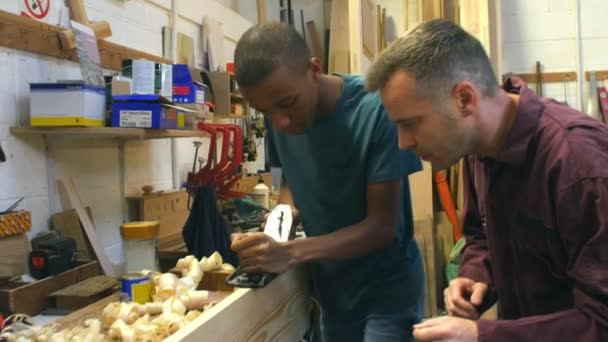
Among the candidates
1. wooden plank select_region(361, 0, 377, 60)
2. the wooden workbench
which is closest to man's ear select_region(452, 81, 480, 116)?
the wooden workbench

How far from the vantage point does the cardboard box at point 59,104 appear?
5.78ft

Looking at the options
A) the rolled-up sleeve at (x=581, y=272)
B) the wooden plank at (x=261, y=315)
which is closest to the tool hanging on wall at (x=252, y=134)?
the wooden plank at (x=261, y=315)

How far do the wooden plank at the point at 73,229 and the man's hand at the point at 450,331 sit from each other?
4.85ft

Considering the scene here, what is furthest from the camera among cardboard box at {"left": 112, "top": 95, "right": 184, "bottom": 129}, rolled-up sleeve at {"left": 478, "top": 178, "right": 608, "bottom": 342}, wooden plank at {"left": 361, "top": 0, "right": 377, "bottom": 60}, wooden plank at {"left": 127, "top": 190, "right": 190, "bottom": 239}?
wooden plank at {"left": 361, "top": 0, "right": 377, "bottom": 60}

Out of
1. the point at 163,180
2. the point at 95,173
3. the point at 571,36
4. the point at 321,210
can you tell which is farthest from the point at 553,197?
the point at 571,36

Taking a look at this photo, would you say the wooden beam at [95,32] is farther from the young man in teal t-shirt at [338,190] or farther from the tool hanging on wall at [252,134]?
the tool hanging on wall at [252,134]

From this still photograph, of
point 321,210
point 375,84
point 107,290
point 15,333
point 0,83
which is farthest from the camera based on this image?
point 0,83

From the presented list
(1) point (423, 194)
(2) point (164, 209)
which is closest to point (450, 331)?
(2) point (164, 209)

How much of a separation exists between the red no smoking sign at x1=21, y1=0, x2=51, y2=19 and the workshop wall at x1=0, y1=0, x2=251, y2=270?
0.19 feet

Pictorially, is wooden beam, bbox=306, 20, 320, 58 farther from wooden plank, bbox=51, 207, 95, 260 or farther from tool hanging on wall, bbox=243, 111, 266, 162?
wooden plank, bbox=51, 207, 95, 260

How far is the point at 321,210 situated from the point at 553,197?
0.63 m

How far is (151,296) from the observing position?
1.27 meters

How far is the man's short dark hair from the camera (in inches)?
45.7

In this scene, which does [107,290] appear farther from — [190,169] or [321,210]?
[190,169]
